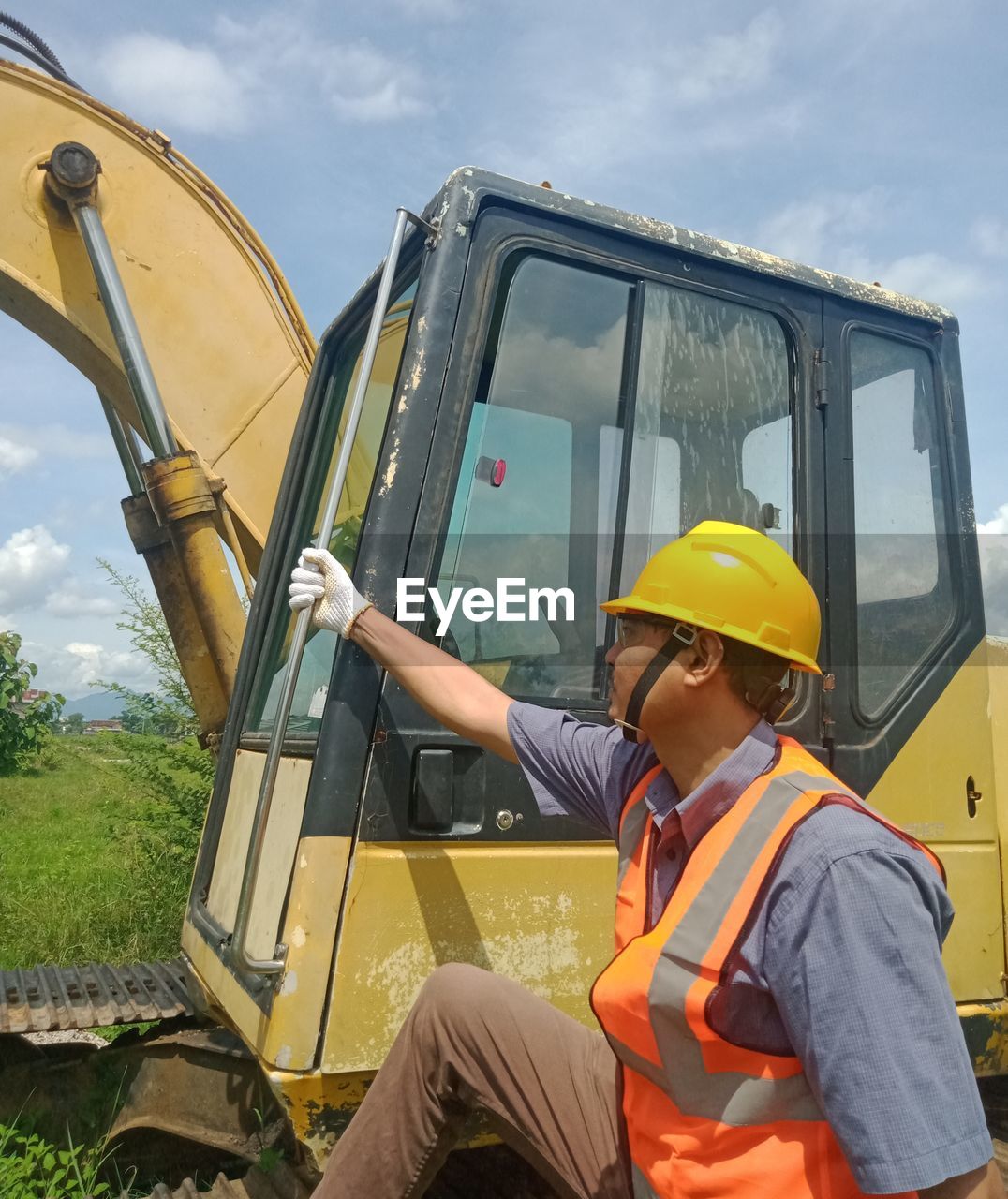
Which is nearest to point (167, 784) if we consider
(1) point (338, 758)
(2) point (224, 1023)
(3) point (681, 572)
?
(2) point (224, 1023)

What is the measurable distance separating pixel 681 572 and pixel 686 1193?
0.90 m

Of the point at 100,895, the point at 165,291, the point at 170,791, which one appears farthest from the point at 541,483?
the point at 100,895

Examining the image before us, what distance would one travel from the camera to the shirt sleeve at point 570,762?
6.52 ft

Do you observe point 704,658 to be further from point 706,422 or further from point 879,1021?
point 706,422

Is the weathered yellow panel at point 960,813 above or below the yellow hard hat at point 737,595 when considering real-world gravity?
below

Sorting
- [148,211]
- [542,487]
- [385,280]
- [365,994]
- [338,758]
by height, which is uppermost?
[148,211]

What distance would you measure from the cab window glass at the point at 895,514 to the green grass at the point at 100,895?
3.90 metres

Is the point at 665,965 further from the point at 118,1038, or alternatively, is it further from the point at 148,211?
the point at 148,211

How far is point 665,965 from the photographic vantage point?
4.74 ft

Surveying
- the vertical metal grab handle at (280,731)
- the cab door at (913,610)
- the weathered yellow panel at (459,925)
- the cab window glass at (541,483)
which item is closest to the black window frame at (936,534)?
the cab door at (913,610)

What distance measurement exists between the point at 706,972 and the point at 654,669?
1.68 ft

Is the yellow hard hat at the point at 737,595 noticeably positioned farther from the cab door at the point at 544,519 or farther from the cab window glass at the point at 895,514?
the cab window glass at the point at 895,514

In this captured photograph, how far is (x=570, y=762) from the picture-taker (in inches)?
79.5

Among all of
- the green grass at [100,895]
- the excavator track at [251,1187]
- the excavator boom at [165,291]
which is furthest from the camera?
the green grass at [100,895]
